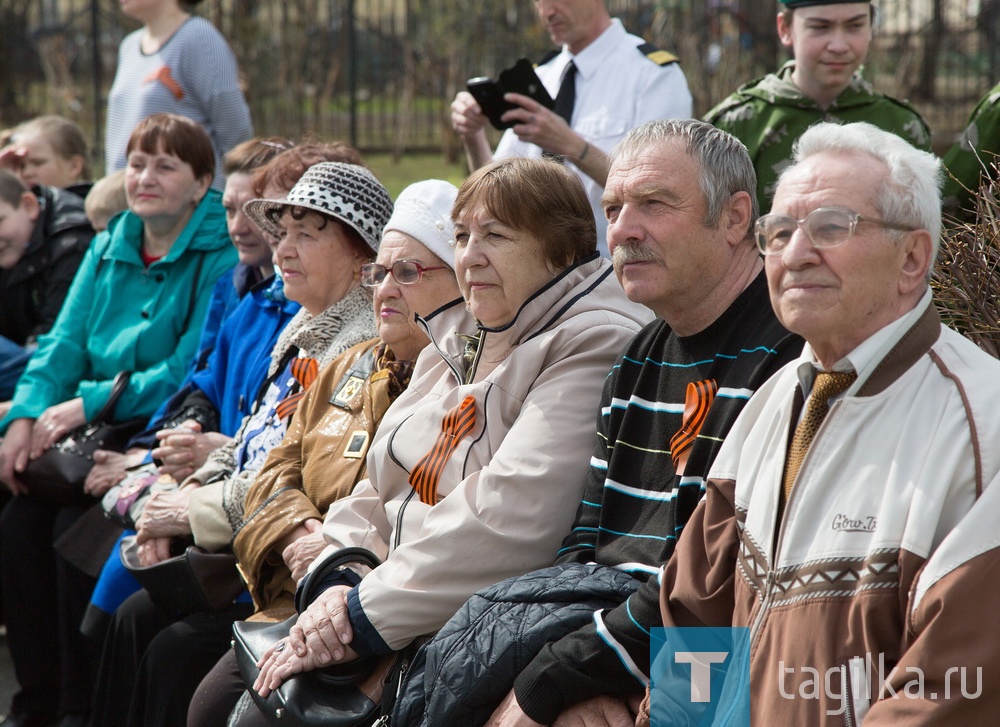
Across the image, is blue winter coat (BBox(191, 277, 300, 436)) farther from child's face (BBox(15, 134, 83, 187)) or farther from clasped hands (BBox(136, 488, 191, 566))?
child's face (BBox(15, 134, 83, 187))

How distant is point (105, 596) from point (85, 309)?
1454 millimetres

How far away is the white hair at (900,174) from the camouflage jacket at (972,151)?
164 cm

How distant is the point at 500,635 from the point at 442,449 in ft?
2.14

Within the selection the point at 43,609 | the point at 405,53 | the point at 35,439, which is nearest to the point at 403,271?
the point at 35,439

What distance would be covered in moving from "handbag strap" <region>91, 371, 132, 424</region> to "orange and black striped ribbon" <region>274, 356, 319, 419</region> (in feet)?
3.88

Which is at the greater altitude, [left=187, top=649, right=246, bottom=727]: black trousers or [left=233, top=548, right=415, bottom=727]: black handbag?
[left=233, top=548, right=415, bottom=727]: black handbag

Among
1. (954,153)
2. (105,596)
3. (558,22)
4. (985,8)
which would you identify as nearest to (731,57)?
(985,8)

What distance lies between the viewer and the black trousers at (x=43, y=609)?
4.70 m

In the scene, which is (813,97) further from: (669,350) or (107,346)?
(107,346)

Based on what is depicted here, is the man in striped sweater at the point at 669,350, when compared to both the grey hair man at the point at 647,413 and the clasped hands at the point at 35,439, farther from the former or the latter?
the clasped hands at the point at 35,439

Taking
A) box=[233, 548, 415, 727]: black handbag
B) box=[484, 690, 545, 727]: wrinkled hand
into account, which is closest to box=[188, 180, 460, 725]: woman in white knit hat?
box=[233, 548, 415, 727]: black handbag

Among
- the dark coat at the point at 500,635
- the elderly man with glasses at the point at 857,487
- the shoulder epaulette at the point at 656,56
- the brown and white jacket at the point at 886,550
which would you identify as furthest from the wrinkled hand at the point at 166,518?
the shoulder epaulette at the point at 656,56

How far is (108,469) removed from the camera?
474 centimetres

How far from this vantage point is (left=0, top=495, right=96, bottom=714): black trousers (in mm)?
4703
